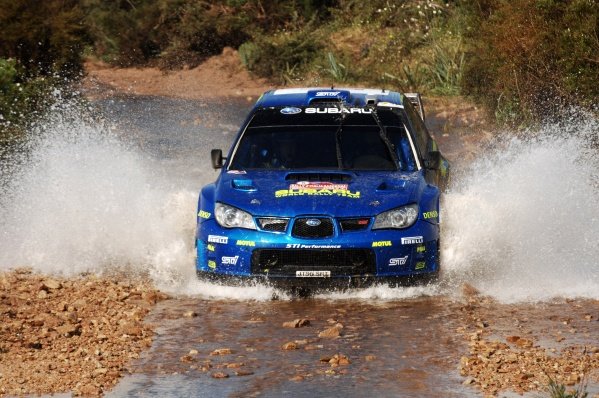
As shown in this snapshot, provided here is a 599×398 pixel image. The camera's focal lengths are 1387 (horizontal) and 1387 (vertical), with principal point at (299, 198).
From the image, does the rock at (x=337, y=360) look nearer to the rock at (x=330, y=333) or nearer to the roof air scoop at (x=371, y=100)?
the rock at (x=330, y=333)

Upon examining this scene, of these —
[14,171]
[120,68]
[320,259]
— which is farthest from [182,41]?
[320,259]

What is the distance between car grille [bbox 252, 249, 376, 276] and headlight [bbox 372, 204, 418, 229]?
0.88ft

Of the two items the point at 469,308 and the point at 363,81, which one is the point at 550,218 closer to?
the point at 469,308

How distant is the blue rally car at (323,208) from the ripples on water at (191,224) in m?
0.29

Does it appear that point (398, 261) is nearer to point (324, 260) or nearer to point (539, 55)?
point (324, 260)

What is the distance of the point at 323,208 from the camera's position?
1089 centimetres

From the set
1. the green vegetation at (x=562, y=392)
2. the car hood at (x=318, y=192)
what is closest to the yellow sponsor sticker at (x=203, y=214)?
the car hood at (x=318, y=192)

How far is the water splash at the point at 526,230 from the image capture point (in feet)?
38.4

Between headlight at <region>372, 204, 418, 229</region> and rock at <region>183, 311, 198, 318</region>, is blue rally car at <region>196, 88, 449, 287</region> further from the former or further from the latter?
rock at <region>183, 311, 198, 318</region>

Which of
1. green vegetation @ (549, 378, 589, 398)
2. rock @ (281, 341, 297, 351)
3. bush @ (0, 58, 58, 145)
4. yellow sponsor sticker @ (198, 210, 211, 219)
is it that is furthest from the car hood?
bush @ (0, 58, 58, 145)

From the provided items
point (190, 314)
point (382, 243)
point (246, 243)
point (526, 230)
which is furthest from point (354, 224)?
point (526, 230)

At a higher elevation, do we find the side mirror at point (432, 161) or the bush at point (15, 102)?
the bush at point (15, 102)

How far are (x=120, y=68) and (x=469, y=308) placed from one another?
27900 mm

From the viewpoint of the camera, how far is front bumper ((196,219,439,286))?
10750mm
